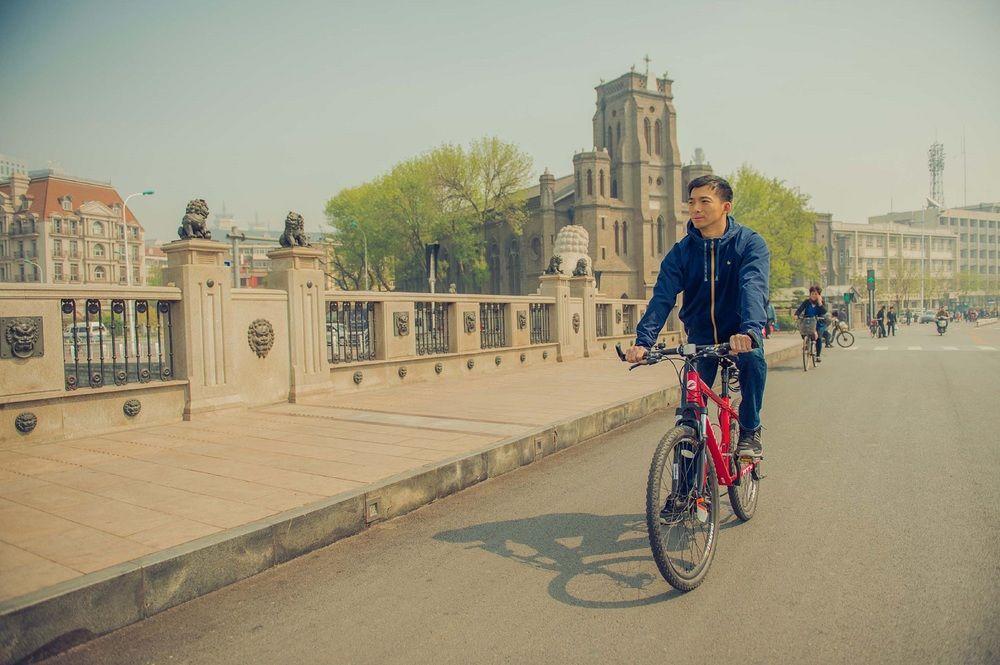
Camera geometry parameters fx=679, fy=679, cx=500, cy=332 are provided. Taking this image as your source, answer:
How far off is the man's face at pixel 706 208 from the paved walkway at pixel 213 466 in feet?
10.0

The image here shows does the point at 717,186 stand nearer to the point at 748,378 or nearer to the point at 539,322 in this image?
the point at 748,378

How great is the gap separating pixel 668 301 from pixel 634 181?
68.1 meters

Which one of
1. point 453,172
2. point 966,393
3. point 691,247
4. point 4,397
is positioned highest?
point 453,172

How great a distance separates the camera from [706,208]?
4.15 meters

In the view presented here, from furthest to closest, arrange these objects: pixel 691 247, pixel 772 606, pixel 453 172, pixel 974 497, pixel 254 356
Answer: pixel 453 172
pixel 254 356
pixel 974 497
pixel 691 247
pixel 772 606

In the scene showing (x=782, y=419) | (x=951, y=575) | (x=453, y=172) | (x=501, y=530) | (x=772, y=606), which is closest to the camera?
(x=772, y=606)

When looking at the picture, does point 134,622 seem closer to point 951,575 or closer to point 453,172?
point 951,575

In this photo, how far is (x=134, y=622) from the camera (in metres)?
3.38

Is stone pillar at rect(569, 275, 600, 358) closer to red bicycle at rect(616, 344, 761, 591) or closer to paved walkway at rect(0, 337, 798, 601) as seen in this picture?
paved walkway at rect(0, 337, 798, 601)

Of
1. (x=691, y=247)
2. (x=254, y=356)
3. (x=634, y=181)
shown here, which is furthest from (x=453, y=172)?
(x=691, y=247)

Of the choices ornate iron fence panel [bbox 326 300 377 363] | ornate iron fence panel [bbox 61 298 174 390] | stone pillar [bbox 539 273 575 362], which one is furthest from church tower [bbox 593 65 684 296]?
ornate iron fence panel [bbox 61 298 174 390]

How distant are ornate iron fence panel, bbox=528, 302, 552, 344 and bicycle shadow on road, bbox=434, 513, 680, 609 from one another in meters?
12.9

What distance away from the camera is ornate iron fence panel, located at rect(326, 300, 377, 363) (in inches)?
452

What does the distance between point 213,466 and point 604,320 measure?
56.4ft
